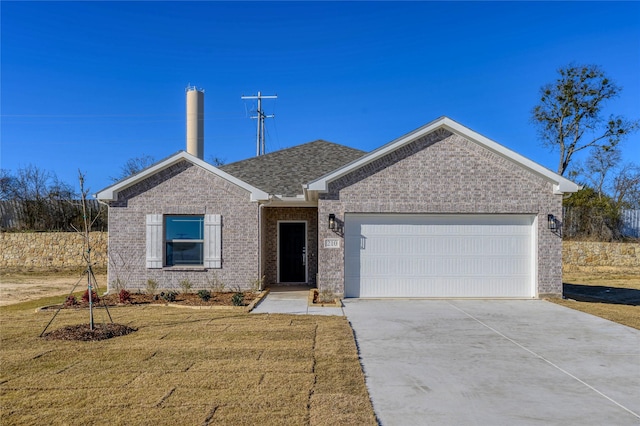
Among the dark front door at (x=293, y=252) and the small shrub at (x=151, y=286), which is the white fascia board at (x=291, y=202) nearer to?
the dark front door at (x=293, y=252)

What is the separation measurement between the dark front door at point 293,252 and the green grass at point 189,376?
24.1ft

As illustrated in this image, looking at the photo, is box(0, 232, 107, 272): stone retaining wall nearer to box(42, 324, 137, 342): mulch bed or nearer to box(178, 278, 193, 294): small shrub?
box(178, 278, 193, 294): small shrub

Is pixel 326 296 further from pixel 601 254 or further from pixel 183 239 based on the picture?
pixel 601 254

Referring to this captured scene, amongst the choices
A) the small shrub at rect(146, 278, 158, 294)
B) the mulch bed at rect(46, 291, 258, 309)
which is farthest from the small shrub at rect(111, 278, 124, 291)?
the small shrub at rect(146, 278, 158, 294)

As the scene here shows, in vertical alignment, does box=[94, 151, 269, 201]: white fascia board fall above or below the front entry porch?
above

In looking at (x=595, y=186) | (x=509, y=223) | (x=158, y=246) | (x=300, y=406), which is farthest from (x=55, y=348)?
(x=595, y=186)

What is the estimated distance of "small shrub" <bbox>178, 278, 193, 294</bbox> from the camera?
1396 centimetres

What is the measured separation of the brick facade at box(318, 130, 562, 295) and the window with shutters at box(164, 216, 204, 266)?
400 centimetres

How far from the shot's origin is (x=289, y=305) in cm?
1198

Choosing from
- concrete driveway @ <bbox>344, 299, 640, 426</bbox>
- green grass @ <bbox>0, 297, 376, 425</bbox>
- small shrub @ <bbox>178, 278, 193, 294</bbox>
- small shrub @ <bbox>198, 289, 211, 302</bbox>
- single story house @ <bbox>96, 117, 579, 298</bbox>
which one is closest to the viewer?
green grass @ <bbox>0, 297, 376, 425</bbox>

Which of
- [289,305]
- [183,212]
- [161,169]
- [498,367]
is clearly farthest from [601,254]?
[161,169]

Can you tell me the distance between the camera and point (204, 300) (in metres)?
12.6

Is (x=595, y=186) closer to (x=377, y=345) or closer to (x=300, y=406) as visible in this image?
(x=377, y=345)

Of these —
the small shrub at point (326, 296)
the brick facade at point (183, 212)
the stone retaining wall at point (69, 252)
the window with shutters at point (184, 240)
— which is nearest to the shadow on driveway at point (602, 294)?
the stone retaining wall at point (69, 252)
